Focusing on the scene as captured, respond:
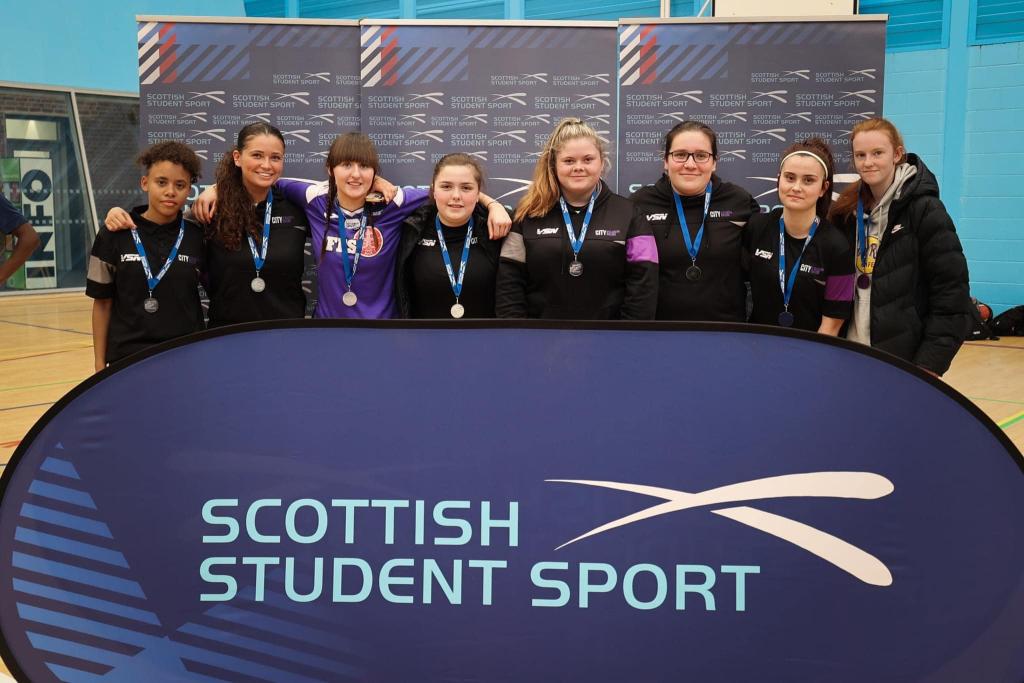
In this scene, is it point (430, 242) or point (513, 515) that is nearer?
point (513, 515)

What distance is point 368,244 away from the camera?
3303mm

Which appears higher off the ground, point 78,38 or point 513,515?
point 78,38

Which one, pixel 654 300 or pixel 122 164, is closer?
pixel 654 300

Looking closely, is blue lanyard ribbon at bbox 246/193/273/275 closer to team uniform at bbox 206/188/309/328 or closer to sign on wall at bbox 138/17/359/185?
team uniform at bbox 206/188/309/328

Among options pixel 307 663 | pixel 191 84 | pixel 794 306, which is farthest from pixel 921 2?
pixel 307 663

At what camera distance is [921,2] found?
1009cm

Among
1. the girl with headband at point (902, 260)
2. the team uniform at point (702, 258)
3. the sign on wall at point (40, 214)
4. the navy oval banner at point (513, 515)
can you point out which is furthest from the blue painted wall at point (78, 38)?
the navy oval banner at point (513, 515)

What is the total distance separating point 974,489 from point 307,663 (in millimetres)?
1316

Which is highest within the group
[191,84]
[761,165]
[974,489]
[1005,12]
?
[1005,12]

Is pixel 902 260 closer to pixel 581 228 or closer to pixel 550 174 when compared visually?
pixel 581 228

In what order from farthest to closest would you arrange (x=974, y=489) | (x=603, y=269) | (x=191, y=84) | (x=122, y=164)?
(x=122, y=164)
(x=191, y=84)
(x=603, y=269)
(x=974, y=489)

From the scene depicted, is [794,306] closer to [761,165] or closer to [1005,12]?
[761,165]

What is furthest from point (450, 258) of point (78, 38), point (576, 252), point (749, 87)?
point (78, 38)

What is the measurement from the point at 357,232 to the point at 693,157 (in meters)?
1.22
